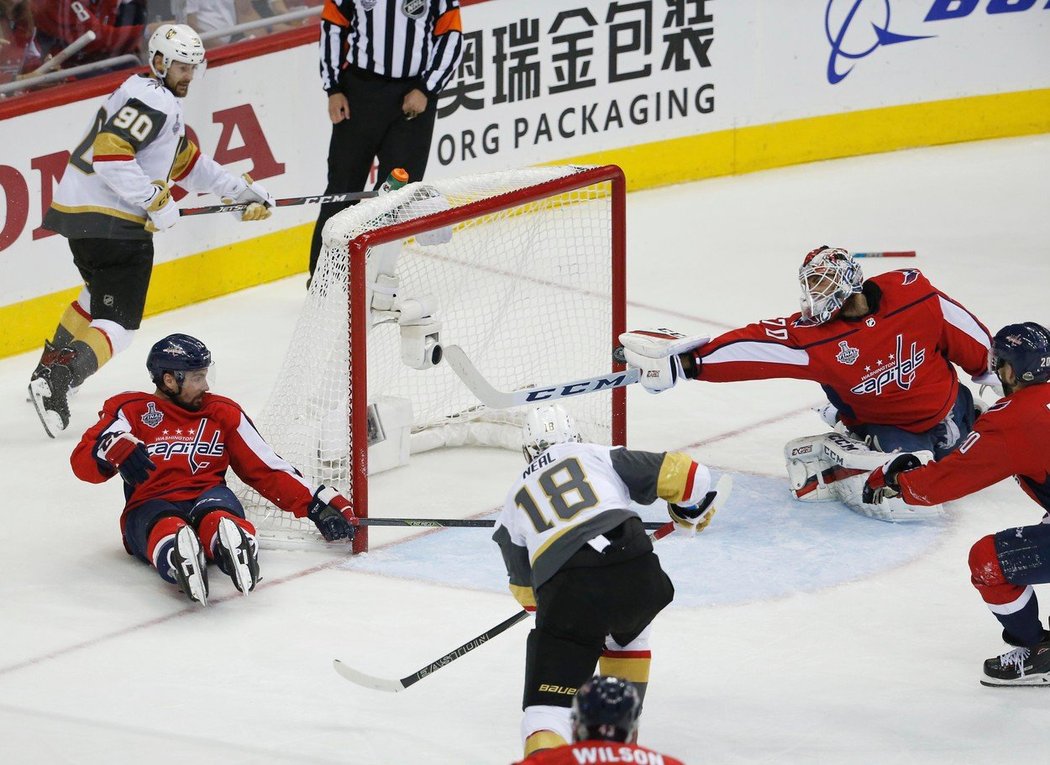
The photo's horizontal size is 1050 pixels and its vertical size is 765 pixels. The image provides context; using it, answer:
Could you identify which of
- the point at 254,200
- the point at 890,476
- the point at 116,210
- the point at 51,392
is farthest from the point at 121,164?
the point at 890,476

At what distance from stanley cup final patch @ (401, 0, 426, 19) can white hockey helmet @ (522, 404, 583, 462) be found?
3.30 meters

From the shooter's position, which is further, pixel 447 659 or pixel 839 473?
pixel 839 473

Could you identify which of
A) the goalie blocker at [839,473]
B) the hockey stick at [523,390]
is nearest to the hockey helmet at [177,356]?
the hockey stick at [523,390]

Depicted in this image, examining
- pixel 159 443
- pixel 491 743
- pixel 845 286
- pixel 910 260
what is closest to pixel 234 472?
pixel 159 443

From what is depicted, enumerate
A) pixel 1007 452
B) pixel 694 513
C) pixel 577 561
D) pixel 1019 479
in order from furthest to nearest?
pixel 1019 479
pixel 1007 452
pixel 694 513
pixel 577 561

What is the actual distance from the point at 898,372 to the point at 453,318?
58.3 inches

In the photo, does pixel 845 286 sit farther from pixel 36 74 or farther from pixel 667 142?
pixel 667 142

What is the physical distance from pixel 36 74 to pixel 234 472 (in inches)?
93.4

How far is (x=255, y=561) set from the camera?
4441 mm

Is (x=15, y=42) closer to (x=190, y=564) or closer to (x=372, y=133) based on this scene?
(x=372, y=133)

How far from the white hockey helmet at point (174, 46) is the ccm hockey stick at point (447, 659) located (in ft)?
7.99

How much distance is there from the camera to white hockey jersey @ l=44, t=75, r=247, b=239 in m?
5.70

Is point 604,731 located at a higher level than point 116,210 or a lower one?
lower

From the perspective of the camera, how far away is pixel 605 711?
2479 mm
